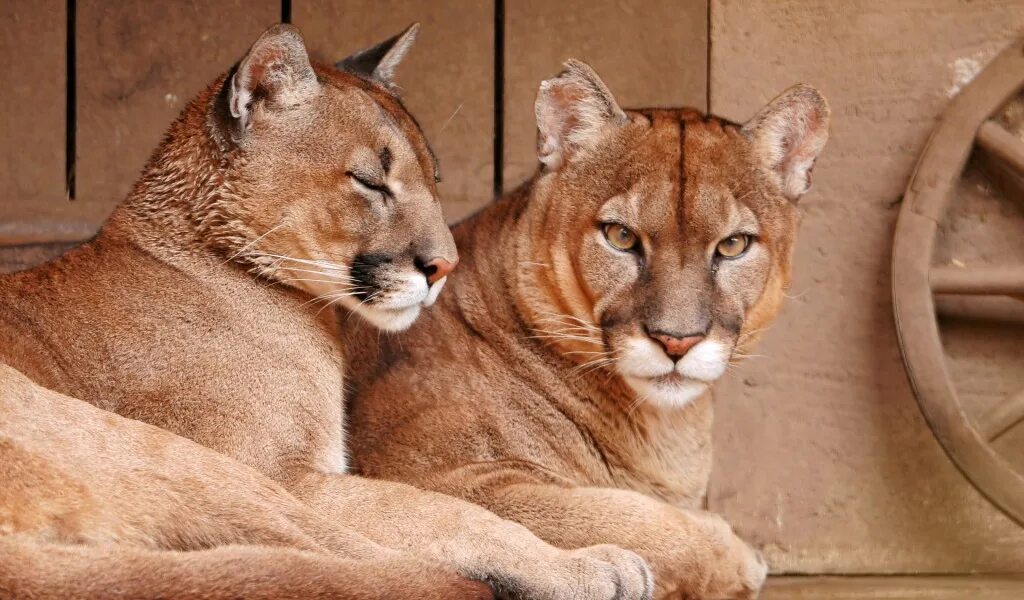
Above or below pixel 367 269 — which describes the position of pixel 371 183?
above

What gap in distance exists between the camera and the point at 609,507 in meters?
3.23

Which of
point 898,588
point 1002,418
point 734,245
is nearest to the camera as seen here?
point 734,245

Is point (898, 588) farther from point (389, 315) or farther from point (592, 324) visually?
point (389, 315)

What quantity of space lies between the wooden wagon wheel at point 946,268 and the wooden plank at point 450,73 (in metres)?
1.45

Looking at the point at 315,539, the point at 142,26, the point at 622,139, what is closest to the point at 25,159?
the point at 142,26

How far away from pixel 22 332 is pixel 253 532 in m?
0.77

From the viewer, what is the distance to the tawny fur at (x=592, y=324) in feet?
11.1

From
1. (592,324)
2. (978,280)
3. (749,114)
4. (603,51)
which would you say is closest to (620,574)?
(592,324)

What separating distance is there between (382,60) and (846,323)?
192 cm

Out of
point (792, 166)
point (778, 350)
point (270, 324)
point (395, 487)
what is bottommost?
point (778, 350)

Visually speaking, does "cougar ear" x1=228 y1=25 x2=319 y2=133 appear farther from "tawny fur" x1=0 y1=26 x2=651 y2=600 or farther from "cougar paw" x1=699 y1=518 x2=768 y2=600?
"cougar paw" x1=699 y1=518 x2=768 y2=600

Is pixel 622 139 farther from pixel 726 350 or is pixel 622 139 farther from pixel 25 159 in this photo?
pixel 25 159

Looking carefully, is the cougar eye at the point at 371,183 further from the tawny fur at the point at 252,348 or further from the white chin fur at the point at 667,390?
the white chin fur at the point at 667,390

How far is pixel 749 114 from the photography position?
4.66 meters
